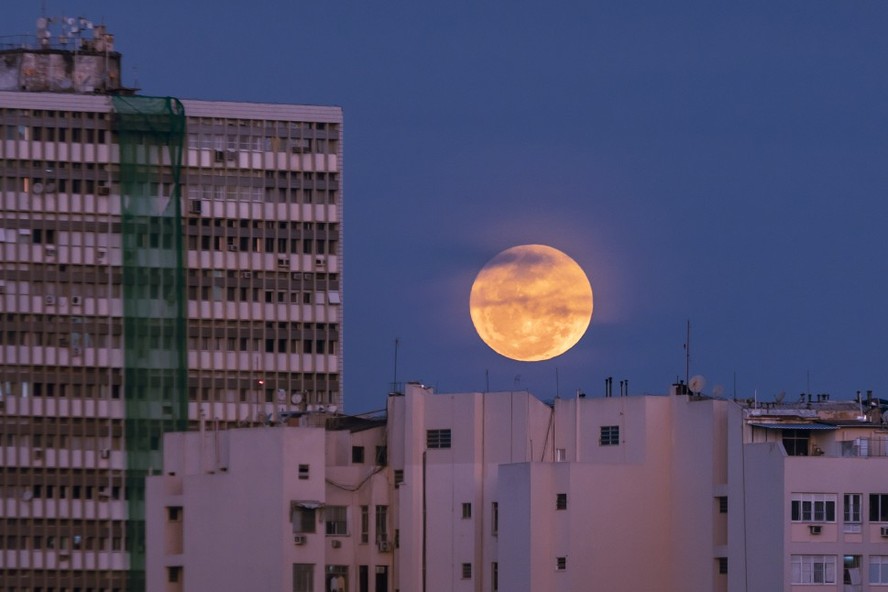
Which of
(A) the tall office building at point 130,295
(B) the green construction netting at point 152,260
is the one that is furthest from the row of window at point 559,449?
(B) the green construction netting at point 152,260

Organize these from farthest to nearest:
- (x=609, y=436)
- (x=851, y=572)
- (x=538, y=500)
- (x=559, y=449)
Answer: (x=559, y=449), (x=609, y=436), (x=538, y=500), (x=851, y=572)

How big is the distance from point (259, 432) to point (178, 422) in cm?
2453

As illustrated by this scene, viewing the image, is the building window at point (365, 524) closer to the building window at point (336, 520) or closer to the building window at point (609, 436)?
the building window at point (336, 520)

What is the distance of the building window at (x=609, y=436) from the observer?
278 feet

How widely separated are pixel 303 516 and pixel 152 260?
28.4m

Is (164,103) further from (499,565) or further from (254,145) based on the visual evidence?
(499,565)

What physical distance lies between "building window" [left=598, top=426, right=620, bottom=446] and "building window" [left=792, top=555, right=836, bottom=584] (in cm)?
1063

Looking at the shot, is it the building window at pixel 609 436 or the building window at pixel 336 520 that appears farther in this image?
the building window at pixel 336 520

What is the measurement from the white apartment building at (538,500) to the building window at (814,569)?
0.16 ft

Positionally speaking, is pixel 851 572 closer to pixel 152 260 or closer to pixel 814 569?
pixel 814 569

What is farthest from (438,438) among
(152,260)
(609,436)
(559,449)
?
(152,260)

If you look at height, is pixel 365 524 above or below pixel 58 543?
above

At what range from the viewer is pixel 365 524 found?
90.2m

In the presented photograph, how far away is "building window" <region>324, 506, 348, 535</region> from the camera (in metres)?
89.5
